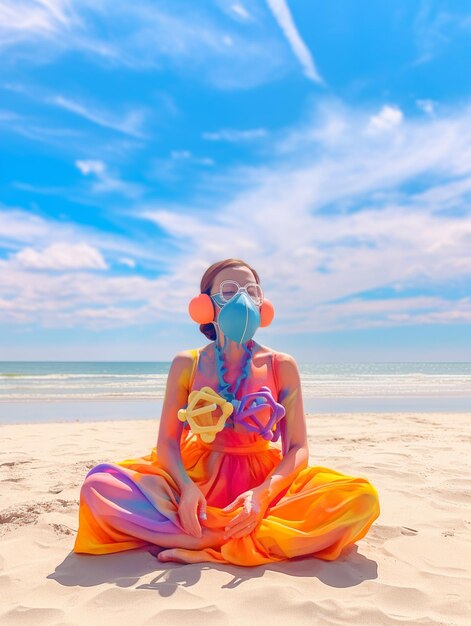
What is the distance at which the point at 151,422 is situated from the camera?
9.59m

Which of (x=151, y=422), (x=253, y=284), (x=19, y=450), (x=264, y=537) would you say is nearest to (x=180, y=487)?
(x=264, y=537)

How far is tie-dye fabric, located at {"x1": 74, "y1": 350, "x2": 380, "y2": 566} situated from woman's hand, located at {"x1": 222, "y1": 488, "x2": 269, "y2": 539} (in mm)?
51

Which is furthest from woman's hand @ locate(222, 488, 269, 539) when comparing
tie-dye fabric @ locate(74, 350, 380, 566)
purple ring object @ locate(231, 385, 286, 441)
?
purple ring object @ locate(231, 385, 286, 441)

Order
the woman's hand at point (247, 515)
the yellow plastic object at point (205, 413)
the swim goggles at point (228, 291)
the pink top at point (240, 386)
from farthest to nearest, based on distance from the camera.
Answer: the swim goggles at point (228, 291), the pink top at point (240, 386), the yellow plastic object at point (205, 413), the woman's hand at point (247, 515)

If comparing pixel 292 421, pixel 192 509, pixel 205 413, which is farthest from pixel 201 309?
pixel 192 509

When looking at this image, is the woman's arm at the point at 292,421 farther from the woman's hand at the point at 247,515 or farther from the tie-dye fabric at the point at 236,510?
the woman's hand at the point at 247,515

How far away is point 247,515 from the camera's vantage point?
8.81ft

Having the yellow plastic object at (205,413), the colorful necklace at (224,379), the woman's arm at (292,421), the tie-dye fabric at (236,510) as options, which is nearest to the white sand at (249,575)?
the tie-dye fabric at (236,510)

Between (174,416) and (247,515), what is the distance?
72 cm

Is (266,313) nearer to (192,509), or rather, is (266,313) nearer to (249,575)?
(192,509)

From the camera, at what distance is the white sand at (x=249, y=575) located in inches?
88.7

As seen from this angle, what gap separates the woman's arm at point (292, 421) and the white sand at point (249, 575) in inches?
18.5

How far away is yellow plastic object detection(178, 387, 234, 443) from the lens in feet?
9.74

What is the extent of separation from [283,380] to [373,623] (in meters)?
1.33
